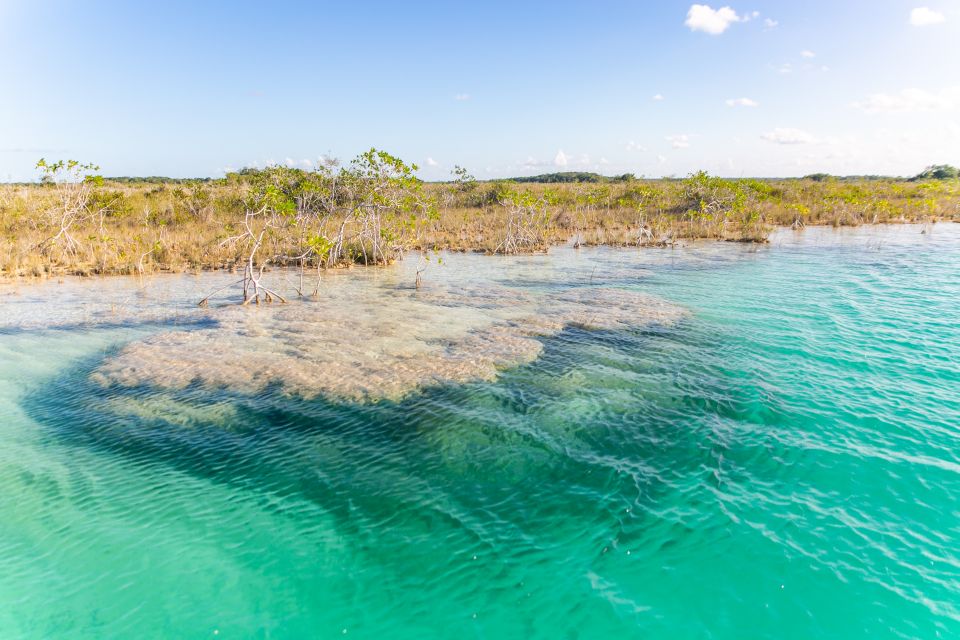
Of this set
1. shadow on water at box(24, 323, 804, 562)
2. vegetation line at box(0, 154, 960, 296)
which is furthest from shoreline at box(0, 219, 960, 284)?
shadow on water at box(24, 323, 804, 562)

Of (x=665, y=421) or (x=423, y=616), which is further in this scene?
(x=665, y=421)

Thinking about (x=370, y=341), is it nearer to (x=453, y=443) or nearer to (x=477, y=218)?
(x=453, y=443)

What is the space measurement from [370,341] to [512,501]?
734cm

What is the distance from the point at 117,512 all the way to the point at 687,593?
6.58 m

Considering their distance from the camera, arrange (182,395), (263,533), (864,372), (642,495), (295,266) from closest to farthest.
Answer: (263,533) < (642,495) < (182,395) < (864,372) < (295,266)

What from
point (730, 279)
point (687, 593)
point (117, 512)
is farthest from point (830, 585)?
point (730, 279)

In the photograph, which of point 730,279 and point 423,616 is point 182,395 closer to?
point 423,616

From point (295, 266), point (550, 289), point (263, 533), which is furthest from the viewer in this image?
point (295, 266)

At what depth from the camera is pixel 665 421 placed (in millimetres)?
8336

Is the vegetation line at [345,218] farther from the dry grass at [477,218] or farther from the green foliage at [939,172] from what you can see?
the green foliage at [939,172]

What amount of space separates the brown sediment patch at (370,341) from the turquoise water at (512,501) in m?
0.64

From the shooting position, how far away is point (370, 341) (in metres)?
12.8

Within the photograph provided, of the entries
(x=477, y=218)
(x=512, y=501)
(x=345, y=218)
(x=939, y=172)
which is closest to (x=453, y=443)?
(x=512, y=501)

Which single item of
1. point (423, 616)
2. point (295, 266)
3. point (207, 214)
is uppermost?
point (207, 214)
